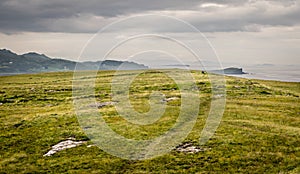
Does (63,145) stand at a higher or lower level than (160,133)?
lower

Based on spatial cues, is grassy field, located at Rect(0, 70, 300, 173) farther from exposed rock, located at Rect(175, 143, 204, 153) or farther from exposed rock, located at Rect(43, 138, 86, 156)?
exposed rock, located at Rect(43, 138, 86, 156)

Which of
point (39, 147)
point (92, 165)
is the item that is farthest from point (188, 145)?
point (39, 147)

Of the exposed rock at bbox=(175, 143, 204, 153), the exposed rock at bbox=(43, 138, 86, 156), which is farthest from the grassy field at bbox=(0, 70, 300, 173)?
the exposed rock at bbox=(43, 138, 86, 156)

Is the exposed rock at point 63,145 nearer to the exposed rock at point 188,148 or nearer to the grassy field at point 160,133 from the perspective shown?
the grassy field at point 160,133

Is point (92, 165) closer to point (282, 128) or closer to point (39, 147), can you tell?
point (39, 147)

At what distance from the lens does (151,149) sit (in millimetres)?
38219

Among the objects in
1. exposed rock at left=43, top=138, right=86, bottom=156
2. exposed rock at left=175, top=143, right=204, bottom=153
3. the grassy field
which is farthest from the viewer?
exposed rock at left=43, top=138, right=86, bottom=156

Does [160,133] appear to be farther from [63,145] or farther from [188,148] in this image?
[63,145]

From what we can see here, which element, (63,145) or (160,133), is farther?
(160,133)

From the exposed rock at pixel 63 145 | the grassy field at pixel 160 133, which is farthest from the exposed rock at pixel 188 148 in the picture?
the exposed rock at pixel 63 145

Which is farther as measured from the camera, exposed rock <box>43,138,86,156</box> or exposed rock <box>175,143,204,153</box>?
exposed rock <box>43,138,86,156</box>

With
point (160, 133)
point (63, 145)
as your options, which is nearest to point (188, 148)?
point (160, 133)

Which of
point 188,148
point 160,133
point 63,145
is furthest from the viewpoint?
point 160,133

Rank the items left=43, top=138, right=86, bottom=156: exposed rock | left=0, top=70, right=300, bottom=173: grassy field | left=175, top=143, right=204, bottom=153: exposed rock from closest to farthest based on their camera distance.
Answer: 1. left=0, top=70, right=300, bottom=173: grassy field
2. left=175, top=143, right=204, bottom=153: exposed rock
3. left=43, top=138, right=86, bottom=156: exposed rock
